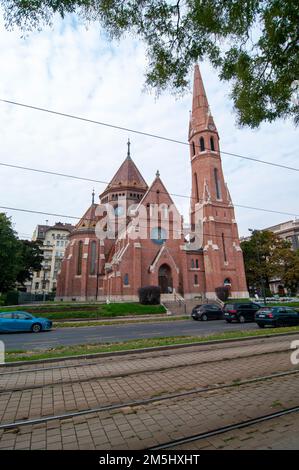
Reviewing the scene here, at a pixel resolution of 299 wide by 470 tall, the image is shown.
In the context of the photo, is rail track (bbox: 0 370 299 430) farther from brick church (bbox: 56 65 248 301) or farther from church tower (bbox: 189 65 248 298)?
church tower (bbox: 189 65 248 298)

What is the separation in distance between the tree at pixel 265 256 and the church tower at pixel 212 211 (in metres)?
7.80

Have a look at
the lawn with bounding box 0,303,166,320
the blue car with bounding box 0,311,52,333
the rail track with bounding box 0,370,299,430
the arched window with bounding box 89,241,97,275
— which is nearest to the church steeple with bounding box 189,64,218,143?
the arched window with bounding box 89,241,97,275

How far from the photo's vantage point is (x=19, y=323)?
16094mm

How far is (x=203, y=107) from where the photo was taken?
44.6 m

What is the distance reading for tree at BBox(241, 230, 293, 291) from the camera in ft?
149

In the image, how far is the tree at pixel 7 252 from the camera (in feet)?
107

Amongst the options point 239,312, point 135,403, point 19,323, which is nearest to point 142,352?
point 135,403

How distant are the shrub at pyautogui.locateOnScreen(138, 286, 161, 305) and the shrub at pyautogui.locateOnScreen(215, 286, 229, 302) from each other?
9.39m

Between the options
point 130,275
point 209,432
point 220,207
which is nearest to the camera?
point 209,432

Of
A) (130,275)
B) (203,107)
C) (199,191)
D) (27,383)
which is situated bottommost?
(27,383)

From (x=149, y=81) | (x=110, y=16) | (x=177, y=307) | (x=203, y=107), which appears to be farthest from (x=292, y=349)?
(x=203, y=107)
